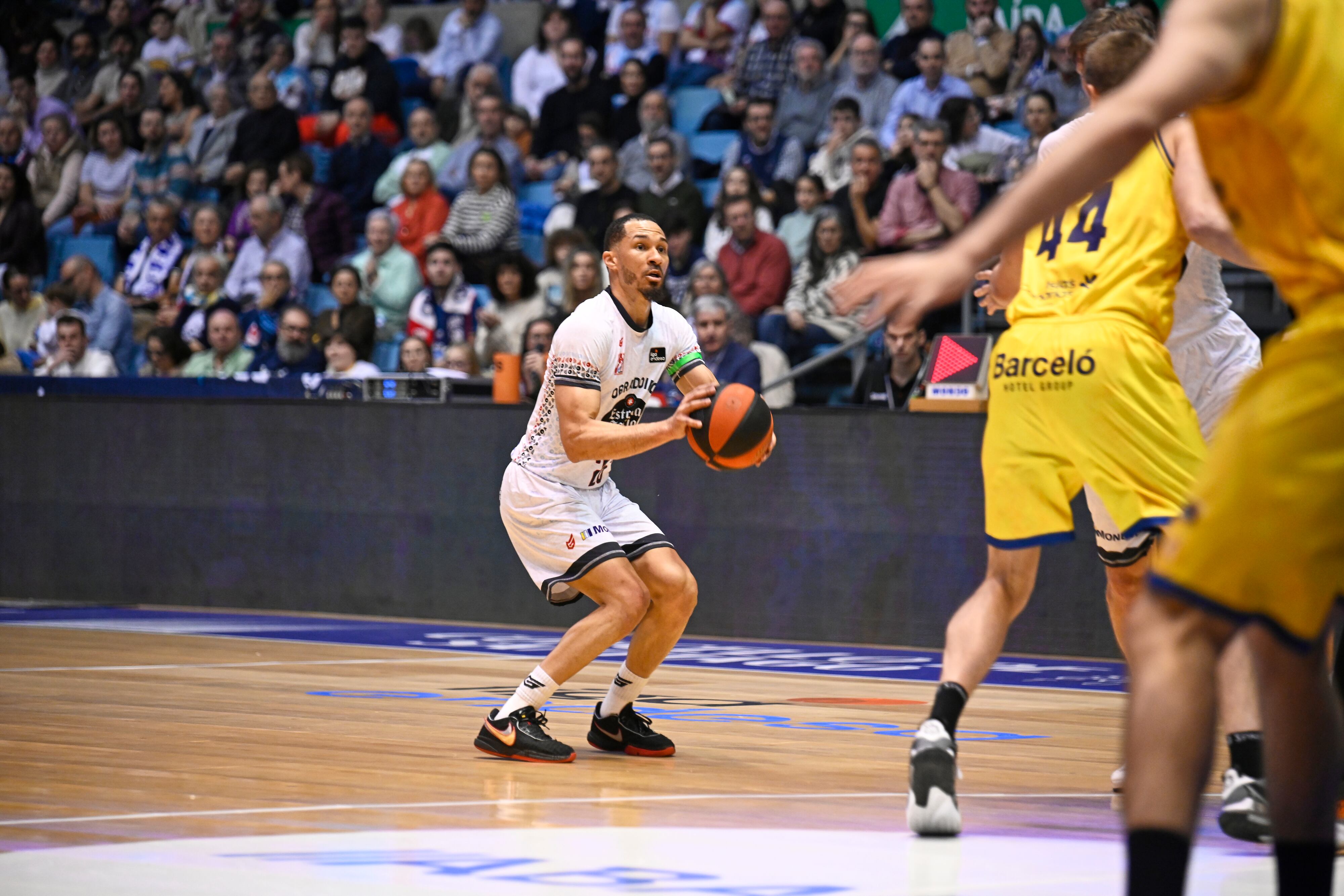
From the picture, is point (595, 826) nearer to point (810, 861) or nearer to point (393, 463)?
point (810, 861)

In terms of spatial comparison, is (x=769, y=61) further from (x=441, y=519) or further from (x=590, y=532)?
(x=590, y=532)

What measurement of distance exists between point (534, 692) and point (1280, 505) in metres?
3.86

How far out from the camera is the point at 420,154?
15078 millimetres

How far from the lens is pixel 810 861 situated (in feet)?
12.8

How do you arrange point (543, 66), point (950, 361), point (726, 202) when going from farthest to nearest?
point (543, 66) < point (726, 202) < point (950, 361)

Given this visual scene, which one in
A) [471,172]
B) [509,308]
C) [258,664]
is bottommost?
[258,664]

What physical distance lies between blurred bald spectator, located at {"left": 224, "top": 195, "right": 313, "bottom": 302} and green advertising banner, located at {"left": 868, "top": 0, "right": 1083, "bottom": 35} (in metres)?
5.08

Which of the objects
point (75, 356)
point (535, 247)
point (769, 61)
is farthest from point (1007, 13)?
point (75, 356)

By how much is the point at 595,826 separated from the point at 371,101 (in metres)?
12.3

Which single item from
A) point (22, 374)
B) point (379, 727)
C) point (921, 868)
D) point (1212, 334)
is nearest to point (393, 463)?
point (22, 374)

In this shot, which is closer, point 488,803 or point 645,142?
point 488,803

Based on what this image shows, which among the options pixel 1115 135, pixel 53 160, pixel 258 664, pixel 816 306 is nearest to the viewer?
pixel 1115 135

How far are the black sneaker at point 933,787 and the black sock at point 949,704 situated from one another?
0.13 feet

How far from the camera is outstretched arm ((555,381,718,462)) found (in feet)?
18.6
